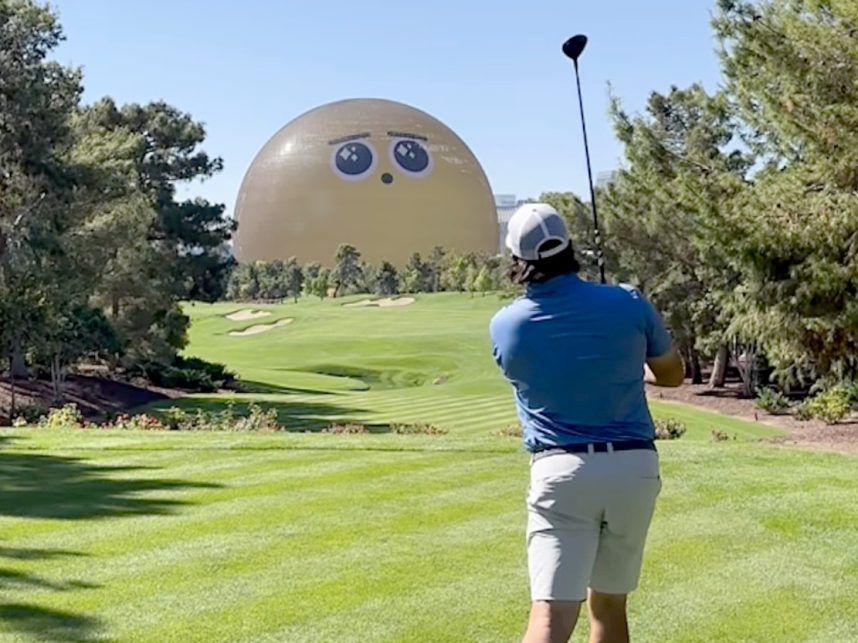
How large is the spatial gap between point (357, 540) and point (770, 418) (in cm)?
2337

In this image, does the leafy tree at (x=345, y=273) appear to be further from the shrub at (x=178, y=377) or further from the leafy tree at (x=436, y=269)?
the shrub at (x=178, y=377)

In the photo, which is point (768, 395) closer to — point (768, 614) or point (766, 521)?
point (766, 521)

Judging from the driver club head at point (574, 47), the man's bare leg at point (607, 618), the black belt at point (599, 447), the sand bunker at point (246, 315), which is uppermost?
the driver club head at point (574, 47)

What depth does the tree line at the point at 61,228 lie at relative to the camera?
27.8 meters

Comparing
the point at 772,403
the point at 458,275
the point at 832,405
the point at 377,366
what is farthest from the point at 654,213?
the point at 458,275

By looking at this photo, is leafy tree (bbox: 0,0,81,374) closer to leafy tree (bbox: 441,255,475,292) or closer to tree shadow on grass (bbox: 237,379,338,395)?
tree shadow on grass (bbox: 237,379,338,395)

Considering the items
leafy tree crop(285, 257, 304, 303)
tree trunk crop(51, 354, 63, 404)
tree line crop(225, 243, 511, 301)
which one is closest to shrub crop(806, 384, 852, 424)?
tree trunk crop(51, 354, 63, 404)

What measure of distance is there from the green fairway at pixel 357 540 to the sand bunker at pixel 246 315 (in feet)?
210

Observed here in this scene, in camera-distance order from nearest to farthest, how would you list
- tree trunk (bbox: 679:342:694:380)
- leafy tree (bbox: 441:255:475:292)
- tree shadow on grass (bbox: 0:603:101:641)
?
tree shadow on grass (bbox: 0:603:101:641) < tree trunk (bbox: 679:342:694:380) < leafy tree (bbox: 441:255:475:292)

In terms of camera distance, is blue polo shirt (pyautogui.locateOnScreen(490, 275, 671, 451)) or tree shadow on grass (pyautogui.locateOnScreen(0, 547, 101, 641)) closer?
blue polo shirt (pyautogui.locateOnScreen(490, 275, 671, 451))

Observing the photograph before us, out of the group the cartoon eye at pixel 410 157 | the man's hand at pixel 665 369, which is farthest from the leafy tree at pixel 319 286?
the man's hand at pixel 665 369

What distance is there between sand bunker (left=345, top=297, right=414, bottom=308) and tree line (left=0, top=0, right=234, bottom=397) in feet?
151

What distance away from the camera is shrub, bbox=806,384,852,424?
78.4 feet

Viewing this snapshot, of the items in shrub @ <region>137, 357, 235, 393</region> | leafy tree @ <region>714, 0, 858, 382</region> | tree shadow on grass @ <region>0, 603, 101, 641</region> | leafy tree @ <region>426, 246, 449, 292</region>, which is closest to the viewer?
tree shadow on grass @ <region>0, 603, 101, 641</region>
